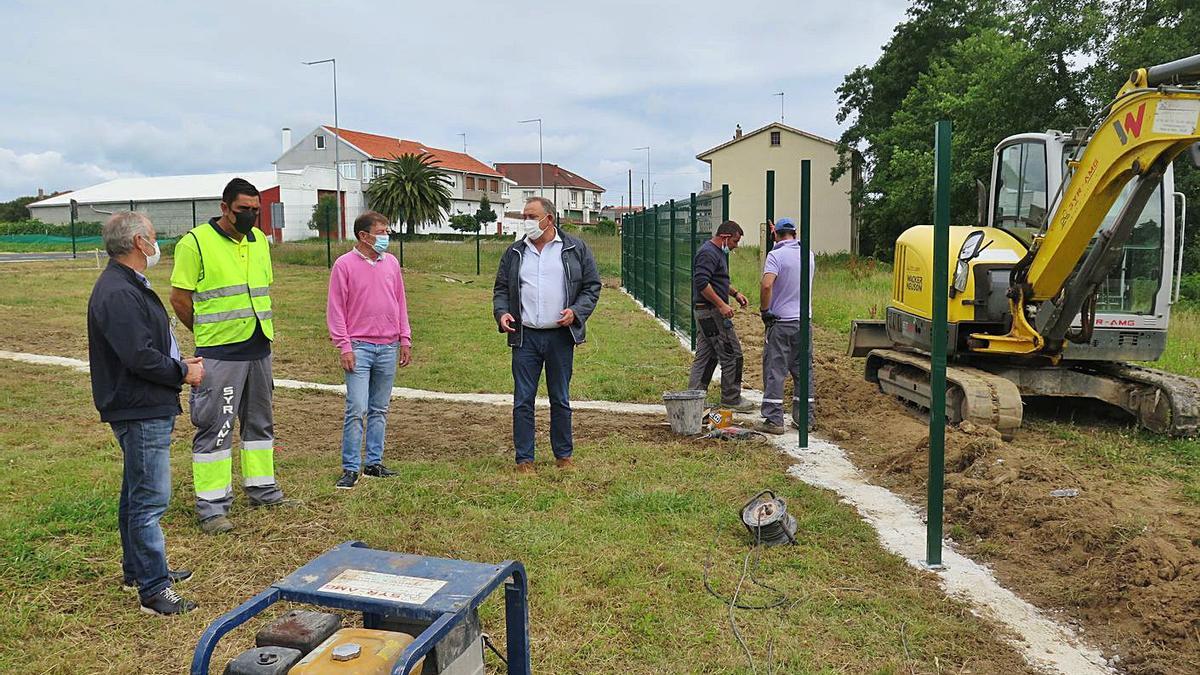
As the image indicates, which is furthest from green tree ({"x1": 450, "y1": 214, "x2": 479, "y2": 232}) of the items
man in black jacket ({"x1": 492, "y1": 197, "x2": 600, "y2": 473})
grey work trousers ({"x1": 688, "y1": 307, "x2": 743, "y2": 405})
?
man in black jacket ({"x1": 492, "y1": 197, "x2": 600, "y2": 473})

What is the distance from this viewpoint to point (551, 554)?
198 inches

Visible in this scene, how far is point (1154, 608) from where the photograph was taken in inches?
168

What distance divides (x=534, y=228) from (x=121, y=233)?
288 centimetres

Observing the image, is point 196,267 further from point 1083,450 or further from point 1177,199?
point 1177,199

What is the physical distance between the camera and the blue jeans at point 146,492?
4.25 metres

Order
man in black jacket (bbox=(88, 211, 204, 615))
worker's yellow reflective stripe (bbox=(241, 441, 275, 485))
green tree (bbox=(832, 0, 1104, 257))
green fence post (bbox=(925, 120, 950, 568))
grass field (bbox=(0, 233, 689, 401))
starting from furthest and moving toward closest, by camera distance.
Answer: green tree (bbox=(832, 0, 1104, 257)) < grass field (bbox=(0, 233, 689, 401)) < worker's yellow reflective stripe (bbox=(241, 441, 275, 485)) < green fence post (bbox=(925, 120, 950, 568)) < man in black jacket (bbox=(88, 211, 204, 615))

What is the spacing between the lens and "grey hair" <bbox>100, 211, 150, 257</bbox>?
166 inches

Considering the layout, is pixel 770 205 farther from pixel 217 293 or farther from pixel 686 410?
pixel 217 293

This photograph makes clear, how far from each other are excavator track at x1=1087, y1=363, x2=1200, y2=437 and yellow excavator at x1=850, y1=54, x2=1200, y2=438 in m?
0.01

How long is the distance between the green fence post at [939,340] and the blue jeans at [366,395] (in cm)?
359

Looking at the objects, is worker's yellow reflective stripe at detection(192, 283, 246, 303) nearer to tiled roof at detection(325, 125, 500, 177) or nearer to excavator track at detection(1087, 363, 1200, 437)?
excavator track at detection(1087, 363, 1200, 437)

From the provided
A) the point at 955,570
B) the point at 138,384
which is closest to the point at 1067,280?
the point at 955,570

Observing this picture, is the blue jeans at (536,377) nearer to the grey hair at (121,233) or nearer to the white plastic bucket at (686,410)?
the white plastic bucket at (686,410)

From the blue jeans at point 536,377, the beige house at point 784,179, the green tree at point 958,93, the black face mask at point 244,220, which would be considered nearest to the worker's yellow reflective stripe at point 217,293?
the black face mask at point 244,220
